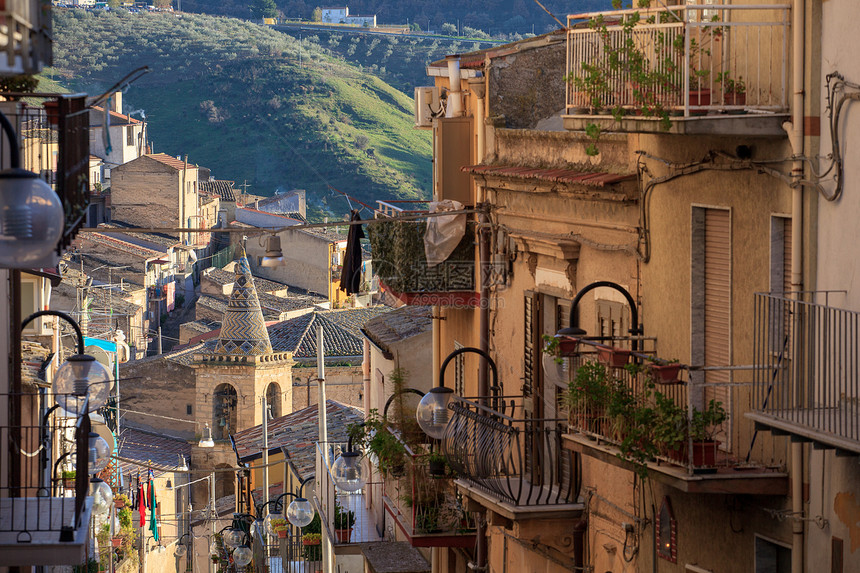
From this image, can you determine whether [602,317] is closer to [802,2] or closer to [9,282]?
[802,2]

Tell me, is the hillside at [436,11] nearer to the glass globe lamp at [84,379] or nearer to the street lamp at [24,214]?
the glass globe lamp at [84,379]

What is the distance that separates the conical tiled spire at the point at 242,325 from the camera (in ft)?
222

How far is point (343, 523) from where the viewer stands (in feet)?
78.8

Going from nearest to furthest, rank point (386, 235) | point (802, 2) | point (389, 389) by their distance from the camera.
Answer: point (802, 2) < point (386, 235) < point (389, 389)

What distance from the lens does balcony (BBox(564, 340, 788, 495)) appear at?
34.1 ft

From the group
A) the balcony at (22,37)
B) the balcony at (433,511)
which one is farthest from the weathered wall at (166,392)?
the balcony at (22,37)

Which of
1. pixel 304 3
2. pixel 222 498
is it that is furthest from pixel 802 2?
pixel 304 3

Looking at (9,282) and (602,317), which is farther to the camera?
(9,282)

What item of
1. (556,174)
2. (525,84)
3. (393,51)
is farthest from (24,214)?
Answer: (393,51)

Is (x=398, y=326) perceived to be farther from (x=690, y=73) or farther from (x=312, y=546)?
(x=690, y=73)

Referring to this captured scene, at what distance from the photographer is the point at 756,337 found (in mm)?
10727

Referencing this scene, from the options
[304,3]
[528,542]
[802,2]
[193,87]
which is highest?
[304,3]

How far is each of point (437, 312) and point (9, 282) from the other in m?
7.04

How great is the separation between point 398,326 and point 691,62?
47.9 ft
